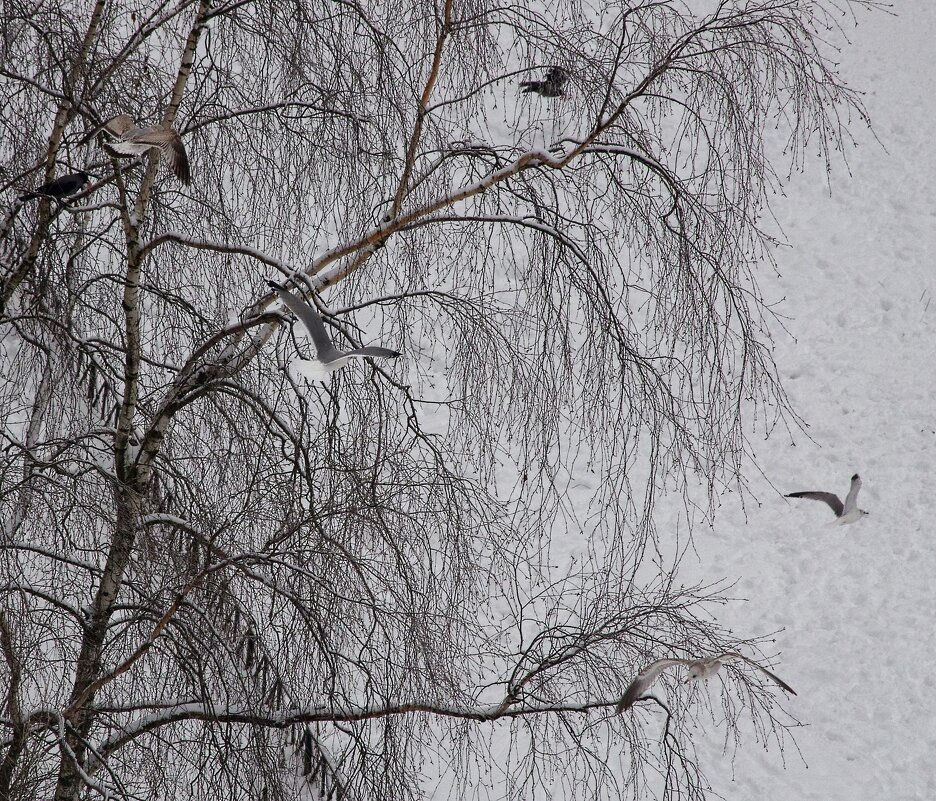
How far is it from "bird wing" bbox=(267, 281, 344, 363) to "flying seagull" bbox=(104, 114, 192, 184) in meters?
0.47

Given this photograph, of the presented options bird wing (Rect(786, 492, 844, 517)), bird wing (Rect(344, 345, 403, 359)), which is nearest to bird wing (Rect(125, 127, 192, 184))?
bird wing (Rect(344, 345, 403, 359))

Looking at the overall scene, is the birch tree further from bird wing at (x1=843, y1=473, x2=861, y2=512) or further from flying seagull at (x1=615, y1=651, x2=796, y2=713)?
bird wing at (x1=843, y1=473, x2=861, y2=512)

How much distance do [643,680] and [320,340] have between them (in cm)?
141

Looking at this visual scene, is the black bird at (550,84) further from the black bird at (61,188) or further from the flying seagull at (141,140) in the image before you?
the black bird at (61,188)

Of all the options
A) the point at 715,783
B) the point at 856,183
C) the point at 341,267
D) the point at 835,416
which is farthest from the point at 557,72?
the point at 856,183

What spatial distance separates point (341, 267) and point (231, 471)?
2.64 feet

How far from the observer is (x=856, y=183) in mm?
11523

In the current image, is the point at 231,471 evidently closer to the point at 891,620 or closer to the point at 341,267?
the point at 341,267

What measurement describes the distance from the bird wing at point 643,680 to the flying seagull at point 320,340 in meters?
1.23

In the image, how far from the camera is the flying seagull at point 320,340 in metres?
2.95

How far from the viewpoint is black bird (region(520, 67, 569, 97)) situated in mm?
3496

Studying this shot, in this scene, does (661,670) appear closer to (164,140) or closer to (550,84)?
(550,84)

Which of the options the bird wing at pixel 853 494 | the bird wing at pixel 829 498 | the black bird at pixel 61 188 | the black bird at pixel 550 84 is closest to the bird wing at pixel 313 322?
the black bird at pixel 61 188

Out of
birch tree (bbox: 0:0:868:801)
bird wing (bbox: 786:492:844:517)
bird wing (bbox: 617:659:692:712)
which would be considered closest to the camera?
birch tree (bbox: 0:0:868:801)
